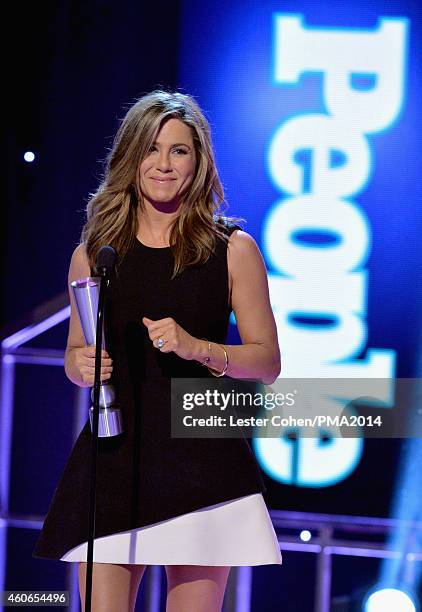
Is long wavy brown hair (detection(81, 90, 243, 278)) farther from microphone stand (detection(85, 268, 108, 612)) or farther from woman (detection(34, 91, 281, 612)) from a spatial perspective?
microphone stand (detection(85, 268, 108, 612))

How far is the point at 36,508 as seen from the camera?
334 cm

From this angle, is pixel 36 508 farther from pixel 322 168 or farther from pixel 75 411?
pixel 322 168

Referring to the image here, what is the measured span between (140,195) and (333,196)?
1265mm

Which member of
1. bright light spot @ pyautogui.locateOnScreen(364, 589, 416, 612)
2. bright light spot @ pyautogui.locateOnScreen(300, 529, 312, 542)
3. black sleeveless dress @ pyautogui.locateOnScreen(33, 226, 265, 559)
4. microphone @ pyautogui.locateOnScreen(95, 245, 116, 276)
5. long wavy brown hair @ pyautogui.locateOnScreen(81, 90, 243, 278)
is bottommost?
bright light spot @ pyautogui.locateOnScreen(364, 589, 416, 612)

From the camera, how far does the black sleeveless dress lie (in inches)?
75.5

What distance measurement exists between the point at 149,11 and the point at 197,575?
6.78ft

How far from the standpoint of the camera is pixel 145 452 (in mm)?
1924

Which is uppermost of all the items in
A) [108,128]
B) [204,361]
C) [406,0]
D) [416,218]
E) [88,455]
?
[406,0]

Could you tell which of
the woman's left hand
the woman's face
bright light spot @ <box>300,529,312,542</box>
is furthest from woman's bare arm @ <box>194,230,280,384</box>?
bright light spot @ <box>300,529,312,542</box>

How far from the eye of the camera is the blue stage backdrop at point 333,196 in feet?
10.5

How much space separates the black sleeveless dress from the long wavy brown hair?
76 mm

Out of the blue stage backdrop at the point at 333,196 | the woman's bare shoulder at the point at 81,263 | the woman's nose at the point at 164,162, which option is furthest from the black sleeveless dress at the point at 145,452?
the blue stage backdrop at the point at 333,196

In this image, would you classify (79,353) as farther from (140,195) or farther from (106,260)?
(140,195)

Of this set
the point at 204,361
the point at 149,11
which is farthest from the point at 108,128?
the point at 204,361
